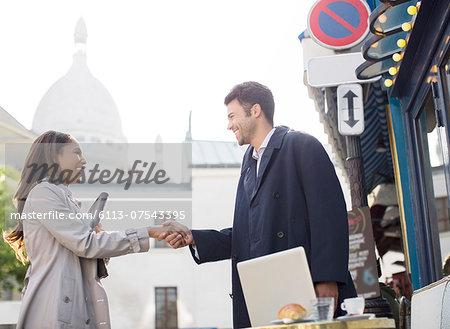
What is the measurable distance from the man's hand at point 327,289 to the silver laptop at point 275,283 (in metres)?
0.51

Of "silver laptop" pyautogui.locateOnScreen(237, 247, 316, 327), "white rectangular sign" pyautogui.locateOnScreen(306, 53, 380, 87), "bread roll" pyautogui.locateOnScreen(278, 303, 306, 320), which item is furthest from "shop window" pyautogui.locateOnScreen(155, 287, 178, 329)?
"bread roll" pyautogui.locateOnScreen(278, 303, 306, 320)

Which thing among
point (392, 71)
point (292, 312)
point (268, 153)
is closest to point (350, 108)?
point (392, 71)

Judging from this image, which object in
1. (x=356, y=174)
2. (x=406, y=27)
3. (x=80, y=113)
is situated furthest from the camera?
(x=80, y=113)

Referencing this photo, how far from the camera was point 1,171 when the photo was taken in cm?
2564

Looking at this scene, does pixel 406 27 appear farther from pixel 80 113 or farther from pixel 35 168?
pixel 80 113

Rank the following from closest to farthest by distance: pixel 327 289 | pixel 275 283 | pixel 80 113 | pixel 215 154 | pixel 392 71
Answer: pixel 275 283 → pixel 327 289 → pixel 392 71 → pixel 215 154 → pixel 80 113

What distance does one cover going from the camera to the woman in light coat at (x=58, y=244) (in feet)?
11.0

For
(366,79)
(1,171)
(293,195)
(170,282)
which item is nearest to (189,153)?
(170,282)

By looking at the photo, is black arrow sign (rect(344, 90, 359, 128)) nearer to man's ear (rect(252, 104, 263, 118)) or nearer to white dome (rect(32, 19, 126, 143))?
man's ear (rect(252, 104, 263, 118))

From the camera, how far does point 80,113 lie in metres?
65.9

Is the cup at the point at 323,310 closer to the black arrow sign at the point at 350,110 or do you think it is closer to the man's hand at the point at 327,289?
the man's hand at the point at 327,289

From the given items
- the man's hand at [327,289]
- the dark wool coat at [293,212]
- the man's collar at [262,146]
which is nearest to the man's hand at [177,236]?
the dark wool coat at [293,212]

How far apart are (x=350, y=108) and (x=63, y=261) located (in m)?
3.89

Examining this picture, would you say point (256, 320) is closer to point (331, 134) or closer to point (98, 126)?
point (331, 134)
